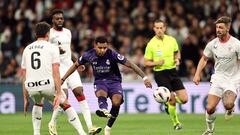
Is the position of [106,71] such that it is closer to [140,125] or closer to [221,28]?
[221,28]

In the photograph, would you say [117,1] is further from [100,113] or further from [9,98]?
[100,113]

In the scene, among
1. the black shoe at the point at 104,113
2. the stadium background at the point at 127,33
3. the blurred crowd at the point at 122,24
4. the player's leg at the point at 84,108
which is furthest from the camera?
the blurred crowd at the point at 122,24

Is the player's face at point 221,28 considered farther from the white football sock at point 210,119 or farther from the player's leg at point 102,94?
the player's leg at point 102,94

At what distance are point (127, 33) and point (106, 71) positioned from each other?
→ 11442 millimetres

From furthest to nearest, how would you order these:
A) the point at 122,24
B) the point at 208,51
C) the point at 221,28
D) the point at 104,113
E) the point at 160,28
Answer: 1. the point at 122,24
2. the point at 160,28
3. the point at 208,51
4. the point at 221,28
5. the point at 104,113

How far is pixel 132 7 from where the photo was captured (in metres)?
28.0

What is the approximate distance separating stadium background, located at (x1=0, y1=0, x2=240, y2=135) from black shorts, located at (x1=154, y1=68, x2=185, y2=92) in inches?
125

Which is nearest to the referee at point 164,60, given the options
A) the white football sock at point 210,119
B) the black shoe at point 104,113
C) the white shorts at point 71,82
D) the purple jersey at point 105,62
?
the white shorts at point 71,82

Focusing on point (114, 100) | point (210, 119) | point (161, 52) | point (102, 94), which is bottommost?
point (210, 119)

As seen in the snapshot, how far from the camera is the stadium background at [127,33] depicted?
80.0 feet

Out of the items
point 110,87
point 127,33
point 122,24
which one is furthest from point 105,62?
point 122,24

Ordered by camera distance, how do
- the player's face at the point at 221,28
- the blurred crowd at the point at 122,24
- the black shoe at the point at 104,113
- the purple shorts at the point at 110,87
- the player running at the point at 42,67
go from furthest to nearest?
the blurred crowd at the point at 122,24 → the purple shorts at the point at 110,87 → the player's face at the point at 221,28 → the black shoe at the point at 104,113 → the player running at the point at 42,67

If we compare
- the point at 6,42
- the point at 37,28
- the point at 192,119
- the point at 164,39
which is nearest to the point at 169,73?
the point at 164,39

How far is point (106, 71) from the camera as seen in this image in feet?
50.0
